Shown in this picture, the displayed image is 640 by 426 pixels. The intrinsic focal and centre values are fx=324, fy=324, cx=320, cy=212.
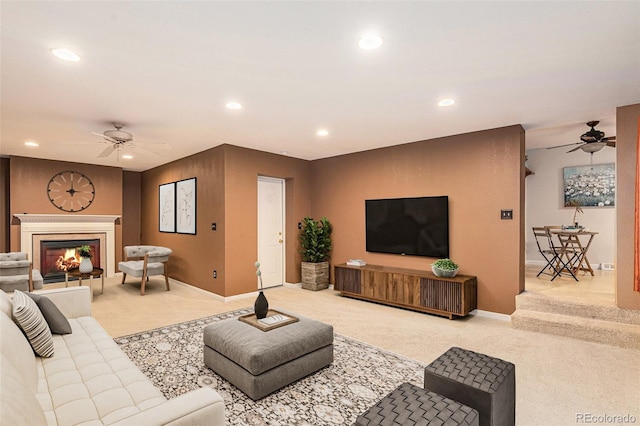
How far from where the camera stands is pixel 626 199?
353 centimetres

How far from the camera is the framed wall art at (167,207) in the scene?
6.75 meters

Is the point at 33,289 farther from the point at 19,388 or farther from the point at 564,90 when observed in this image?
the point at 564,90

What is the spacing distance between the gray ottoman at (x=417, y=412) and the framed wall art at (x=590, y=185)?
6.29m

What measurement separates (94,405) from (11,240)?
682 cm

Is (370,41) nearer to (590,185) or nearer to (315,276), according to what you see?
(315,276)

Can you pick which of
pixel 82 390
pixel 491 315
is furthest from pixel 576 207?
pixel 82 390

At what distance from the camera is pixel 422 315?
15.0ft

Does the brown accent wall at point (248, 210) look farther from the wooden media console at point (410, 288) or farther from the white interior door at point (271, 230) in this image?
the wooden media console at point (410, 288)

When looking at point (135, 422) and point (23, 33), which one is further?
point (23, 33)

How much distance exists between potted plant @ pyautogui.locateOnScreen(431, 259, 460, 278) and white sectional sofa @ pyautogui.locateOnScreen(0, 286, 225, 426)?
3759mm

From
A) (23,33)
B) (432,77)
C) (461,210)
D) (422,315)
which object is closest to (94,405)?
(23,33)

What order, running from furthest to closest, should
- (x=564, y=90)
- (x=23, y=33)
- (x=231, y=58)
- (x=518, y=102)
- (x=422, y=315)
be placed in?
(x=422, y=315) < (x=518, y=102) < (x=564, y=90) < (x=231, y=58) < (x=23, y=33)

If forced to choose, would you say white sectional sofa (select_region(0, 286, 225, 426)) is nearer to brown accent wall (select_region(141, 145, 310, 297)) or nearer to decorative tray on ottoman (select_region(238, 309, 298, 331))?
decorative tray on ottoman (select_region(238, 309, 298, 331))

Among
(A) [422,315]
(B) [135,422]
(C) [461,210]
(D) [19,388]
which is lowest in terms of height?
(A) [422,315]
